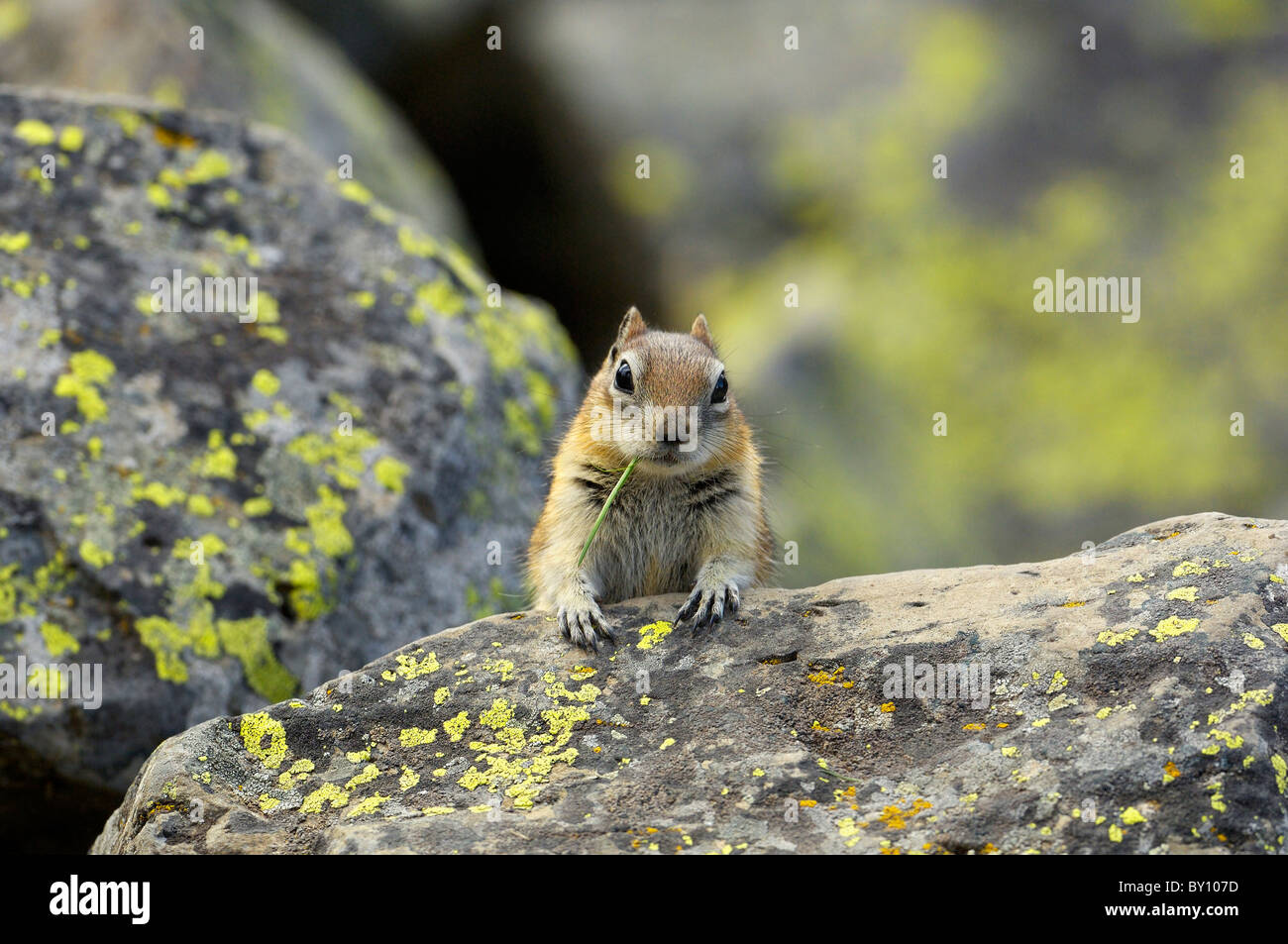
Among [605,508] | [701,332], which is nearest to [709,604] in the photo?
[605,508]

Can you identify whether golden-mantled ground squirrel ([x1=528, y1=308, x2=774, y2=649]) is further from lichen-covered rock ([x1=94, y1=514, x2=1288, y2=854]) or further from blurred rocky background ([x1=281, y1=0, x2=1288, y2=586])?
blurred rocky background ([x1=281, y1=0, x2=1288, y2=586])

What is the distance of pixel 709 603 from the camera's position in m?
5.50

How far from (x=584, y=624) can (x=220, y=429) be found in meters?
2.82

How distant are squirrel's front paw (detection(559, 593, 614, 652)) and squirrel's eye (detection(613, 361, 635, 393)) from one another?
A: 4.24 feet

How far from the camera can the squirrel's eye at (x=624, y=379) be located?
6.34 m

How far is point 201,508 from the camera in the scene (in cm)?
667

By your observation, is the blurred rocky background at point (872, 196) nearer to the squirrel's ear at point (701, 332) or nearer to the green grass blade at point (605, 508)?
the squirrel's ear at point (701, 332)

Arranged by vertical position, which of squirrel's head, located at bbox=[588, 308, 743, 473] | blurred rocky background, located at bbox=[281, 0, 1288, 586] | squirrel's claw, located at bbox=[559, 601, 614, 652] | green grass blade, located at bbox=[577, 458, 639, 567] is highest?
blurred rocky background, located at bbox=[281, 0, 1288, 586]

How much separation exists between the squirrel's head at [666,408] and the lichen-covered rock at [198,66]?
455 cm

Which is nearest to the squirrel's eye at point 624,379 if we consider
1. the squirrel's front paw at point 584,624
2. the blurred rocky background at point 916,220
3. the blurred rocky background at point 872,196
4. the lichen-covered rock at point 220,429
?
the squirrel's front paw at point 584,624

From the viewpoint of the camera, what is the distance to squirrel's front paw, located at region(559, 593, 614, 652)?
5.36 meters

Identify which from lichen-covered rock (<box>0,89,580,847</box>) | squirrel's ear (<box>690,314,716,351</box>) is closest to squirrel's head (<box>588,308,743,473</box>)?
squirrel's ear (<box>690,314,716,351</box>)

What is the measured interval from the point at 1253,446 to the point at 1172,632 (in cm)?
815

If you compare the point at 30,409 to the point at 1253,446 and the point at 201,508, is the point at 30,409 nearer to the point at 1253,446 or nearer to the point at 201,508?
the point at 201,508
